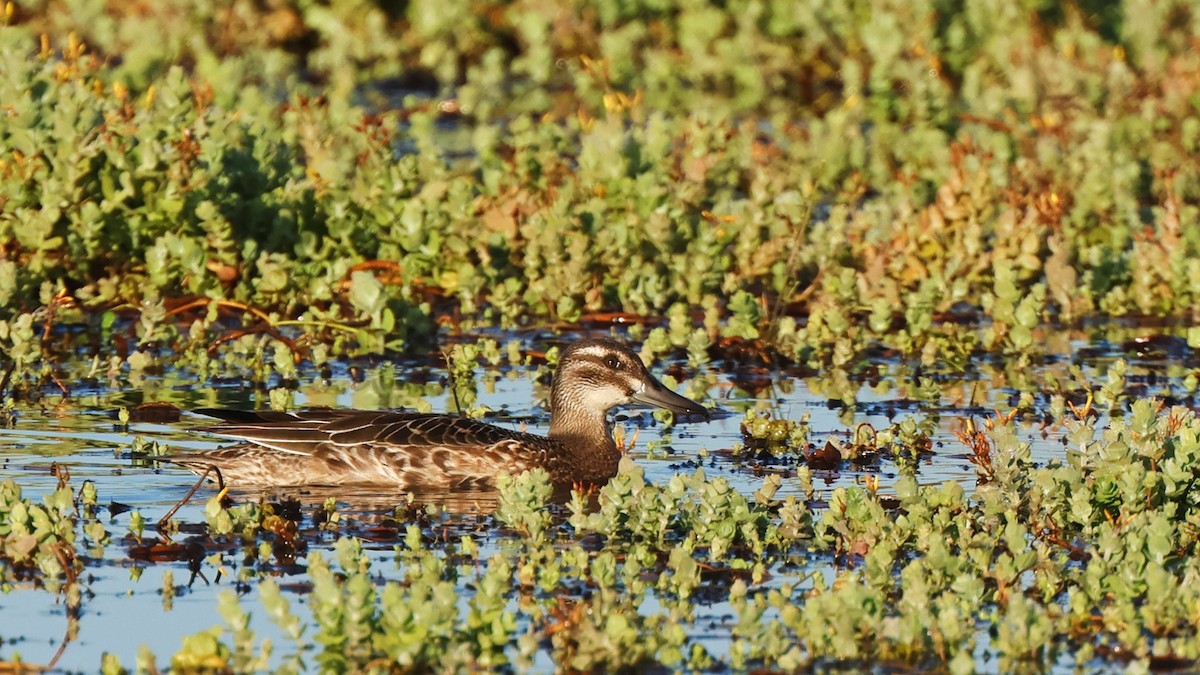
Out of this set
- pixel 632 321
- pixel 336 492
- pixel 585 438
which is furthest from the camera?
pixel 632 321

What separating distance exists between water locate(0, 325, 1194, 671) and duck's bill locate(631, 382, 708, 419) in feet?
0.58

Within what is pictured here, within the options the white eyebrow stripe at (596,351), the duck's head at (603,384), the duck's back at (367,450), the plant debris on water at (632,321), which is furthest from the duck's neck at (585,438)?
the duck's back at (367,450)

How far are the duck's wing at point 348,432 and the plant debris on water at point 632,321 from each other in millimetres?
389

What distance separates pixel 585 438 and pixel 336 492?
1.49 meters

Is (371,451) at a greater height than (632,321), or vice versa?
→ (632,321)

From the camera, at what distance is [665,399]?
1185 cm

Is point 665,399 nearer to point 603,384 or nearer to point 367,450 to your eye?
point 603,384

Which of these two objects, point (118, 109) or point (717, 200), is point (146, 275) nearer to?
point (118, 109)

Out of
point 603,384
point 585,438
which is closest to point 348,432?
point 585,438

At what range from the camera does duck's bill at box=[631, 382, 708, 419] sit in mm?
11773

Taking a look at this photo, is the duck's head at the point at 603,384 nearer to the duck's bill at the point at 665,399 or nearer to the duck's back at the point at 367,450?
the duck's bill at the point at 665,399

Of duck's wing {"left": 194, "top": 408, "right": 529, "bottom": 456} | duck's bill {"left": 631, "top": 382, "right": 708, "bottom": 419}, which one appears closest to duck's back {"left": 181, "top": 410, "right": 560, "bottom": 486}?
duck's wing {"left": 194, "top": 408, "right": 529, "bottom": 456}

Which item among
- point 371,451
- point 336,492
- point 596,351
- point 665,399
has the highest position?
point 596,351

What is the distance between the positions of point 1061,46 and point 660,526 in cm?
1302
